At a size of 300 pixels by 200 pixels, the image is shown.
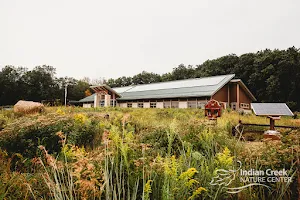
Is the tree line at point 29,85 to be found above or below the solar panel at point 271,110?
above

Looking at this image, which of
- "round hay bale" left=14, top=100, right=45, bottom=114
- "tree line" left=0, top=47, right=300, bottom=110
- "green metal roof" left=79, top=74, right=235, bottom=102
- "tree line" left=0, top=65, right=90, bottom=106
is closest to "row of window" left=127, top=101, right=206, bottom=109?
"green metal roof" left=79, top=74, right=235, bottom=102

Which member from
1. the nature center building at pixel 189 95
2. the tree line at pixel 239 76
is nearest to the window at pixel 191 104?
the nature center building at pixel 189 95

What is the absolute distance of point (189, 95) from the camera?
23266mm

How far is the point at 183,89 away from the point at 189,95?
288 centimetres

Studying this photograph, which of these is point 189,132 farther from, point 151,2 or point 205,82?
point 205,82

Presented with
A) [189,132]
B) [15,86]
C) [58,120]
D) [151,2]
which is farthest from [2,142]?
[15,86]

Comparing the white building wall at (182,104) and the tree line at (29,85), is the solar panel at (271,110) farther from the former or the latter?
the tree line at (29,85)

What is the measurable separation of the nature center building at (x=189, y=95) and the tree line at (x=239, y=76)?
8.76 m

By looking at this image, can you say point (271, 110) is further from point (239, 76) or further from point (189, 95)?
point (239, 76)

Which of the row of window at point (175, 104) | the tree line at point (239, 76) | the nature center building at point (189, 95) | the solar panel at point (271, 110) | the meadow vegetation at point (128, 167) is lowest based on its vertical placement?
the meadow vegetation at point (128, 167)

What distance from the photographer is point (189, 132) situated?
4590mm

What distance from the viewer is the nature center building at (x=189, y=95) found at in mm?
23172

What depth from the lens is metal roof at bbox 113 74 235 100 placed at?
906 inches

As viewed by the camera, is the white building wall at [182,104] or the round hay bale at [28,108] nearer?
the round hay bale at [28,108]
